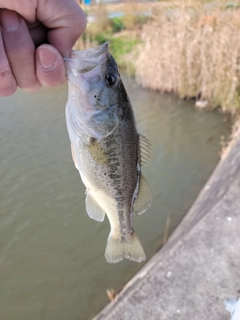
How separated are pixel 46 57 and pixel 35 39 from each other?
100mm

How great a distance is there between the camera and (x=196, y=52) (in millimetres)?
9695

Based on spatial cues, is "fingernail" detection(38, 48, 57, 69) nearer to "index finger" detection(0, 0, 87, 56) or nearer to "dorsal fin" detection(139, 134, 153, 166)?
"index finger" detection(0, 0, 87, 56)

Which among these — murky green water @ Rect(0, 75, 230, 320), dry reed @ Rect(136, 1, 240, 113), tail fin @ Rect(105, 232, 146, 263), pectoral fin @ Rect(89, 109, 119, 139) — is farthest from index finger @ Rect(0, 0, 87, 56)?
dry reed @ Rect(136, 1, 240, 113)

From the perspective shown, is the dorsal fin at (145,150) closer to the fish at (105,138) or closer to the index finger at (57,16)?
the fish at (105,138)

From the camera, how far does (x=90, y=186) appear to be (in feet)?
6.00

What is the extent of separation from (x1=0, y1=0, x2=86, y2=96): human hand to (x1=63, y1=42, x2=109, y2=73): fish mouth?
0.04 meters

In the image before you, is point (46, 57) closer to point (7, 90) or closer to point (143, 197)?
point (7, 90)

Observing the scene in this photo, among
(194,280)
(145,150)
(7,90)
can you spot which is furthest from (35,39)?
(194,280)

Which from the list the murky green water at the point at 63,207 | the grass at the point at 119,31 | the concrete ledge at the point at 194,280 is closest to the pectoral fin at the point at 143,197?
the concrete ledge at the point at 194,280

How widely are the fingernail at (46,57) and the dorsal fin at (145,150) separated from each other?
660 mm

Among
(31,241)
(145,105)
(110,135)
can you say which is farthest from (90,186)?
(145,105)

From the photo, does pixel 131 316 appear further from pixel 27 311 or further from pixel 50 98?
pixel 50 98

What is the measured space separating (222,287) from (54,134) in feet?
21.2

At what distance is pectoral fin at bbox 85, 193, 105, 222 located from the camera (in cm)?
195
